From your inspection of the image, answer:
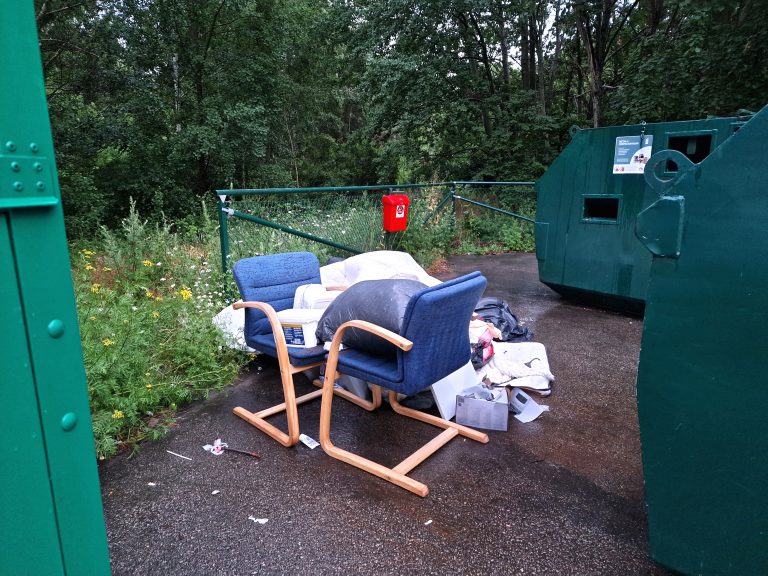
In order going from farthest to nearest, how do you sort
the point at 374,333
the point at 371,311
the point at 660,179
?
the point at 371,311 → the point at 374,333 → the point at 660,179

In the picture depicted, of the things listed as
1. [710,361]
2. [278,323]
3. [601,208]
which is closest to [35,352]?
[710,361]

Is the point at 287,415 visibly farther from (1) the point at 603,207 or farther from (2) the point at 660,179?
(1) the point at 603,207

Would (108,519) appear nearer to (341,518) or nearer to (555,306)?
(341,518)

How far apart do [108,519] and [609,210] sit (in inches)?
191

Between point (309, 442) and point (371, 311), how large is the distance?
858 millimetres

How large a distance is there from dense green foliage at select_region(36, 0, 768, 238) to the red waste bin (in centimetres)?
539

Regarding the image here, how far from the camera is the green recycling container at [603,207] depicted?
14.7ft

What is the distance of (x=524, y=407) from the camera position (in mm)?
3055

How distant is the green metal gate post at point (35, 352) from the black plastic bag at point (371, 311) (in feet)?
5.02

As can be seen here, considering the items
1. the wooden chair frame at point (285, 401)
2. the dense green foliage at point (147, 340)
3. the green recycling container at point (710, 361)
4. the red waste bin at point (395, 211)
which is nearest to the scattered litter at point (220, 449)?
the wooden chair frame at point (285, 401)

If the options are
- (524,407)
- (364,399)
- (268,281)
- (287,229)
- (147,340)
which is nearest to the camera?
(524,407)

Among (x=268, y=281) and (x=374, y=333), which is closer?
(x=374, y=333)

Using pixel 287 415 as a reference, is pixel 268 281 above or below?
above

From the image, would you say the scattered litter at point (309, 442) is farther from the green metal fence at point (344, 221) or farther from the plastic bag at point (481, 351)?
the green metal fence at point (344, 221)
